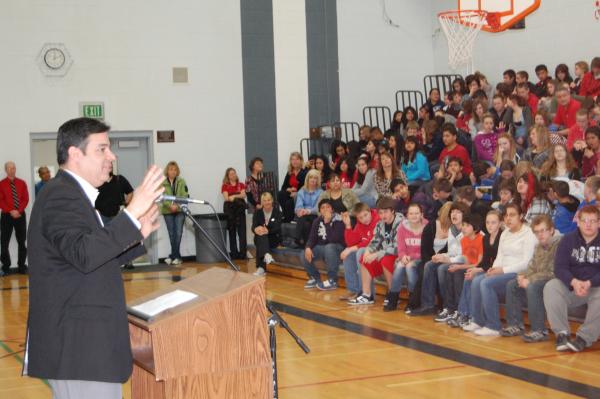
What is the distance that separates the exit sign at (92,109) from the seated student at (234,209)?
2.54 m

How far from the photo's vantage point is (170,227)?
51.3ft

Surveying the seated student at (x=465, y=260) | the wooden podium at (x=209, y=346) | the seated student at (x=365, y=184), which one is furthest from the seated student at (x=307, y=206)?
the wooden podium at (x=209, y=346)

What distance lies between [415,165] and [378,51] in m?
5.25

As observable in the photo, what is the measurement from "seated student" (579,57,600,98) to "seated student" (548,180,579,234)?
370 cm

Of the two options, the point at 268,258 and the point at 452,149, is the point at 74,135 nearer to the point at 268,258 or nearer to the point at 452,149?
the point at 452,149

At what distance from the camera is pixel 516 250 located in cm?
841

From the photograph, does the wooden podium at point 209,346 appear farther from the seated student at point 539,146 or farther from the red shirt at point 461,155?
the red shirt at point 461,155

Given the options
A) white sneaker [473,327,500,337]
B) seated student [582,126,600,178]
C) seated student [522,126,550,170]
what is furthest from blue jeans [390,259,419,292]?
seated student [582,126,600,178]

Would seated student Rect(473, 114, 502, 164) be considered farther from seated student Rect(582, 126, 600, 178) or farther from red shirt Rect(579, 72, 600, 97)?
seated student Rect(582, 126, 600, 178)

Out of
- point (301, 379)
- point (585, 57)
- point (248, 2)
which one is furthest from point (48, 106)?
point (301, 379)

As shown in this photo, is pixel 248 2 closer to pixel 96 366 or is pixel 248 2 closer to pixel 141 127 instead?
pixel 141 127

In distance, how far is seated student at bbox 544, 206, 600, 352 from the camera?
7508 millimetres

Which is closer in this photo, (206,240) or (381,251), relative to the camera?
(381,251)

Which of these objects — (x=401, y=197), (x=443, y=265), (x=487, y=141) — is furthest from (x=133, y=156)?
(x=443, y=265)
